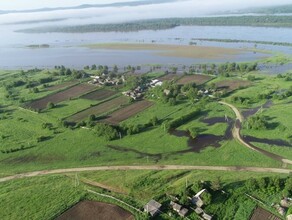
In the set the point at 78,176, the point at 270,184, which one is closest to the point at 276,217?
the point at 270,184

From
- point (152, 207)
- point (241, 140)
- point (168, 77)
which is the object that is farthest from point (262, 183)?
point (168, 77)

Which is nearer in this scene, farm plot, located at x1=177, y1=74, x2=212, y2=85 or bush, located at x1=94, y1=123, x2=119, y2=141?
bush, located at x1=94, y1=123, x2=119, y2=141

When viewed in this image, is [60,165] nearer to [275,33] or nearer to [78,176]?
[78,176]

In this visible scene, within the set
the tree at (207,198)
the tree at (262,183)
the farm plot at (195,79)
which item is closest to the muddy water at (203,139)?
the tree at (262,183)

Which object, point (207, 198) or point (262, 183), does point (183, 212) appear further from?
point (262, 183)

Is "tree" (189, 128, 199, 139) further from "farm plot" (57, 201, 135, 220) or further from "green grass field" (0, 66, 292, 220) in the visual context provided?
"farm plot" (57, 201, 135, 220)

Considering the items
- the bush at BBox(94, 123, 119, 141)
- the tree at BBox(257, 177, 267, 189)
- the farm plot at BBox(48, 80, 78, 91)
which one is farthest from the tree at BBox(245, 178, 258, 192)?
the farm plot at BBox(48, 80, 78, 91)
